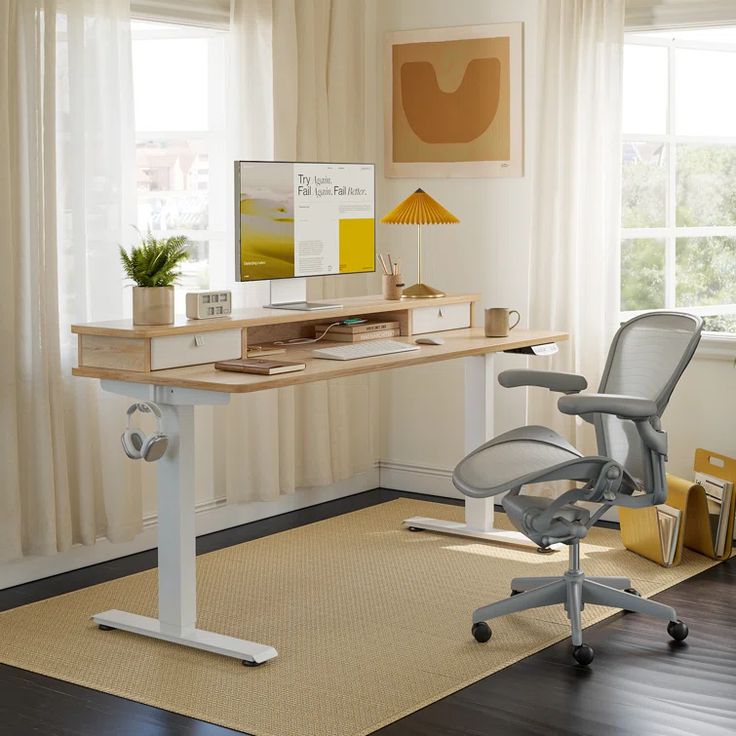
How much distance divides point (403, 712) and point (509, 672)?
39cm

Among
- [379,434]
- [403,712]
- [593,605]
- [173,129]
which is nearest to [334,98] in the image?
[173,129]

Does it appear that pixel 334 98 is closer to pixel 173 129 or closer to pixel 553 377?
pixel 173 129

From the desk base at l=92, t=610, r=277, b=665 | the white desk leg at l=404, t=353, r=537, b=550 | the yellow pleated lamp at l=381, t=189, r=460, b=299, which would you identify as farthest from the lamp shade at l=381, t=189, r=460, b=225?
the desk base at l=92, t=610, r=277, b=665

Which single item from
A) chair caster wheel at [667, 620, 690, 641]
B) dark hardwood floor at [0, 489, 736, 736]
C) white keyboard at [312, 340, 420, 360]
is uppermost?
white keyboard at [312, 340, 420, 360]

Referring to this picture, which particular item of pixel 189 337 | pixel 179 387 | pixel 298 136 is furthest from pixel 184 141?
pixel 179 387

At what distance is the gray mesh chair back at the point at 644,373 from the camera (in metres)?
3.38

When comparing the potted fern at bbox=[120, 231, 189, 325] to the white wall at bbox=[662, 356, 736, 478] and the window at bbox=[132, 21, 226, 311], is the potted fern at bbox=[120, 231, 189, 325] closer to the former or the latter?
the window at bbox=[132, 21, 226, 311]

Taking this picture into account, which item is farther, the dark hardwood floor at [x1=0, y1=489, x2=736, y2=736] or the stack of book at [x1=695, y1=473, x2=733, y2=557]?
the stack of book at [x1=695, y1=473, x2=733, y2=557]

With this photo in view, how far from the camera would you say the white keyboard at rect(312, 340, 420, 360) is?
3688 mm

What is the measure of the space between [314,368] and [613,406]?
2.77 feet

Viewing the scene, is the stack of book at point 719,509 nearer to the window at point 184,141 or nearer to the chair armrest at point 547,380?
the chair armrest at point 547,380

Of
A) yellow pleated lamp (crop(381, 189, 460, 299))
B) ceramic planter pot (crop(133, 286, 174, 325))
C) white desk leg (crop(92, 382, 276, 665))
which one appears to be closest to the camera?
white desk leg (crop(92, 382, 276, 665))

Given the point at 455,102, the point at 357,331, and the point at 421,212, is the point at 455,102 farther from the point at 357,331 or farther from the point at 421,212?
the point at 357,331

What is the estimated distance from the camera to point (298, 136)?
480cm
